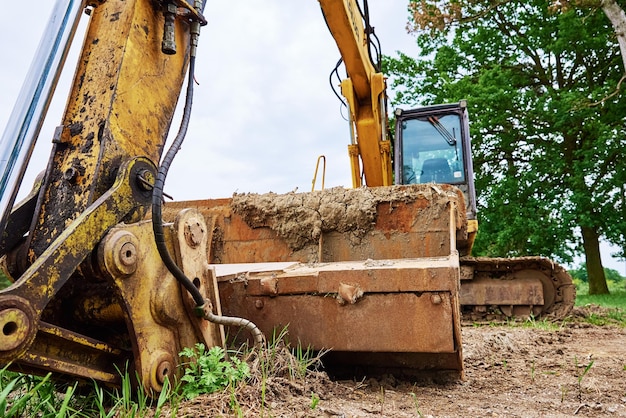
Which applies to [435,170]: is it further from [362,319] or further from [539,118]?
[539,118]

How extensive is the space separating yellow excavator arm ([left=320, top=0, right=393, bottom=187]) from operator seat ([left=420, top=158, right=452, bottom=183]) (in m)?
0.64

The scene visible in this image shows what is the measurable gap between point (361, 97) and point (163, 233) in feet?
14.9

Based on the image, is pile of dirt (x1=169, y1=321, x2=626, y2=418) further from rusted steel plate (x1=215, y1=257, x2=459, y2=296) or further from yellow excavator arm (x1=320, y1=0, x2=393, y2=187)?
yellow excavator arm (x1=320, y1=0, x2=393, y2=187)

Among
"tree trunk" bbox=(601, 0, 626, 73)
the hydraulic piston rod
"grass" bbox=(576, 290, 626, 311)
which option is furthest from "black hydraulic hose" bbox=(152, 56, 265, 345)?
"tree trunk" bbox=(601, 0, 626, 73)

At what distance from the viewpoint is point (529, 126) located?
41.4ft

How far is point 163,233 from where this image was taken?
1.95 meters

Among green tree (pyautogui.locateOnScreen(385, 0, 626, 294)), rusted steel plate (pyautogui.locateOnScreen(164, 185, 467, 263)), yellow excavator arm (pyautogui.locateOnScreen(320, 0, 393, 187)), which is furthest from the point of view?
green tree (pyautogui.locateOnScreen(385, 0, 626, 294))

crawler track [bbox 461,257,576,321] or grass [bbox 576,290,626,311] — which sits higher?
grass [bbox 576,290,626,311]

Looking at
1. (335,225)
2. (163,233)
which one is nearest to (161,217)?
(163,233)

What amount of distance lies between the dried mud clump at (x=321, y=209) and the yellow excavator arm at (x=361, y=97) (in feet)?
7.10

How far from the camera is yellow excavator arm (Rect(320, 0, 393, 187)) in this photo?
17.3ft

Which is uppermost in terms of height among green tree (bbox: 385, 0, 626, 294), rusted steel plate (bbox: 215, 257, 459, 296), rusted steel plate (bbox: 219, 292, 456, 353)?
green tree (bbox: 385, 0, 626, 294)

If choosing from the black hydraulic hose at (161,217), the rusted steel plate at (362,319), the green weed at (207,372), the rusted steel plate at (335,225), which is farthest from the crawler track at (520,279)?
the black hydraulic hose at (161,217)

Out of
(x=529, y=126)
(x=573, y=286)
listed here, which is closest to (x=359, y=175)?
(x=573, y=286)
